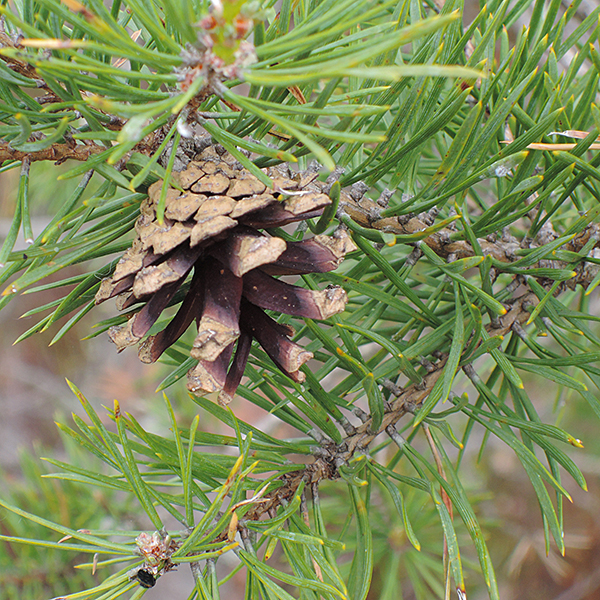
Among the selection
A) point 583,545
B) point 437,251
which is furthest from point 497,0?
point 583,545

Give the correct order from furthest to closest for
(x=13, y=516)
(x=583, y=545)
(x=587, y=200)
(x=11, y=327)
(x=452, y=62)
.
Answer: (x=11, y=327)
(x=583, y=545)
(x=13, y=516)
(x=587, y=200)
(x=452, y=62)

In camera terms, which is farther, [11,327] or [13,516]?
[11,327]

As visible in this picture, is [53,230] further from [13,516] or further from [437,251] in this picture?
[13,516]

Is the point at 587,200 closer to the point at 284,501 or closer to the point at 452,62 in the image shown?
the point at 452,62

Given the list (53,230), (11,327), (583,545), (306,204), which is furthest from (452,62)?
(11,327)

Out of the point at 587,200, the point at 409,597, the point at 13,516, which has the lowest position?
the point at 409,597

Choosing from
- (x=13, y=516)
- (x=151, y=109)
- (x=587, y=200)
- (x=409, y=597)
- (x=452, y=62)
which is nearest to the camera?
(x=151, y=109)

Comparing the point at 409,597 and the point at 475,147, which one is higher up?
the point at 475,147
